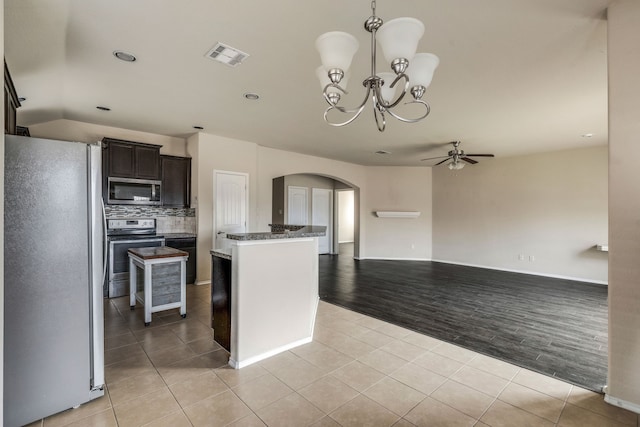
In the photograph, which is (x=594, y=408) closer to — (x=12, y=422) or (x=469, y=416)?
(x=469, y=416)

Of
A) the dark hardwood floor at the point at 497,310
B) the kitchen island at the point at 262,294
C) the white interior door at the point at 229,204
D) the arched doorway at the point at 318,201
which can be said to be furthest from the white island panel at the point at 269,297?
the arched doorway at the point at 318,201

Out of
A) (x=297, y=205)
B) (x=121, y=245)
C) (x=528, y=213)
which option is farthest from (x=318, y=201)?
(x=121, y=245)

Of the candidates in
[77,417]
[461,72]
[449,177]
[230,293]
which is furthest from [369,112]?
[449,177]

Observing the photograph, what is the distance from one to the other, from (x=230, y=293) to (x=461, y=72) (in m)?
2.92

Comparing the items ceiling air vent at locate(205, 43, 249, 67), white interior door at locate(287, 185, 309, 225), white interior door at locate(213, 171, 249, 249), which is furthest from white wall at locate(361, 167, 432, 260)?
ceiling air vent at locate(205, 43, 249, 67)

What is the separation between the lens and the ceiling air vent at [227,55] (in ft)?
8.15

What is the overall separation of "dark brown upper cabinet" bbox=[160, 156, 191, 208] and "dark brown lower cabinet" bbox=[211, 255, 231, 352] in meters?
2.87

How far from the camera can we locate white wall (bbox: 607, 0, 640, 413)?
191 centimetres

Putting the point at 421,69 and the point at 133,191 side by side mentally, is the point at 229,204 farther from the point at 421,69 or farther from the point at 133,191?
the point at 421,69

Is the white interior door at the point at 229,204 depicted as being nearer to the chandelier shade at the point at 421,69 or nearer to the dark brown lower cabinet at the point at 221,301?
the dark brown lower cabinet at the point at 221,301

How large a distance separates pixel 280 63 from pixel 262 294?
203 cm

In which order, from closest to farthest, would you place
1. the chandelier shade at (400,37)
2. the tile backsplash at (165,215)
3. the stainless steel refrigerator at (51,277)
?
the chandelier shade at (400,37) < the stainless steel refrigerator at (51,277) < the tile backsplash at (165,215)

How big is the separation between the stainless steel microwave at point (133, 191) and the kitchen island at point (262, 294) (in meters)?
2.74

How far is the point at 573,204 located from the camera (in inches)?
237
